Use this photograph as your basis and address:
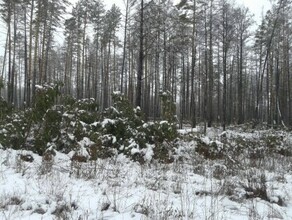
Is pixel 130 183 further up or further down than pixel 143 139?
further down

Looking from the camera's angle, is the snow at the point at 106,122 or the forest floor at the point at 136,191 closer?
the forest floor at the point at 136,191

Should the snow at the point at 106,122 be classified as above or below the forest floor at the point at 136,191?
above

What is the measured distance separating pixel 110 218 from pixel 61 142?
4.82 meters

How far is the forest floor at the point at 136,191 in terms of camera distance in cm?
427

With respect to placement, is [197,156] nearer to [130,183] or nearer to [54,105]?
[130,183]

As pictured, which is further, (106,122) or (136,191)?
(106,122)

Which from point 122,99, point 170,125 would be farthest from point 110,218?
point 122,99

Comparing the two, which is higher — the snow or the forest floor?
the snow

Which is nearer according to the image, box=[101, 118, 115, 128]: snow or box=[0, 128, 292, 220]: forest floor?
box=[0, 128, 292, 220]: forest floor

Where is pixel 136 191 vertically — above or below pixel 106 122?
below

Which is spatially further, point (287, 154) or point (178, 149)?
point (287, 154)

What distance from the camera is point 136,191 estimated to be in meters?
5.32

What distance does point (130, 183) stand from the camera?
19.2ft

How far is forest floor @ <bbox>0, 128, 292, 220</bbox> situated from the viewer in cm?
427
